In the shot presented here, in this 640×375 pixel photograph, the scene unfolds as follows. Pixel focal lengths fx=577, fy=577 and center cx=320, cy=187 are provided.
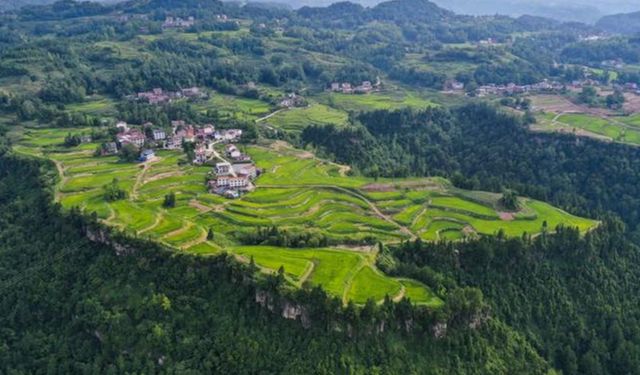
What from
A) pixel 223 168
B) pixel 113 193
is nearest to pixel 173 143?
pixel 223 168

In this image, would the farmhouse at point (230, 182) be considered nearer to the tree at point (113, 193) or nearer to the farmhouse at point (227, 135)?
the tree at point (113, 193)

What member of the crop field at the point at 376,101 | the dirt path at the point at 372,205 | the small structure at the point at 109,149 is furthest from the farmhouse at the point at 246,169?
the crop field at the point at 376,101

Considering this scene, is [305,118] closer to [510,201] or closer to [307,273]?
[510,201]

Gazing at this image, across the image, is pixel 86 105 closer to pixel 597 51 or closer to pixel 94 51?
pixel 94 51

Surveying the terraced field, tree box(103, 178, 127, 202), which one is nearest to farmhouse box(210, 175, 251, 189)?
tree box(103, 178, 127, 202)

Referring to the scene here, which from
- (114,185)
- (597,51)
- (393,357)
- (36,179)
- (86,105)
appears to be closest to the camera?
(393,357)

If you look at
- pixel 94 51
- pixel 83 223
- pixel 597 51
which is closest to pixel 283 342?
pixel 83 223
